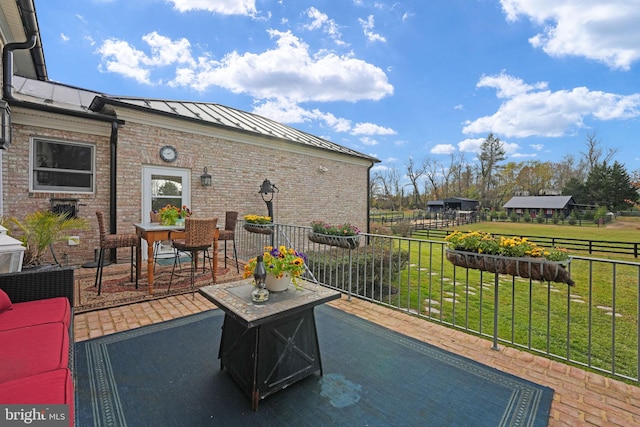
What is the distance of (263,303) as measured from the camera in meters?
1.80

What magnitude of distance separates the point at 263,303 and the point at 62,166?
18.9 feet

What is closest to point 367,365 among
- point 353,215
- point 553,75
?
point 353,215

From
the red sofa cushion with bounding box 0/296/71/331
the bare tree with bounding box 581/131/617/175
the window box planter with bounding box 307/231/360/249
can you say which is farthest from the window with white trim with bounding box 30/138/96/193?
the bare tree with bounding box 581/131/617/175

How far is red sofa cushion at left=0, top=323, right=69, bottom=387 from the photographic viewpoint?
48.6 inches

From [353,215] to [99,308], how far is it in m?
8.67

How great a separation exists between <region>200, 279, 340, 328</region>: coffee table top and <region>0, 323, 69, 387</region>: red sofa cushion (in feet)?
2.55

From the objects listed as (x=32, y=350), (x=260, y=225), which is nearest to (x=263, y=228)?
(x=260, y=225)

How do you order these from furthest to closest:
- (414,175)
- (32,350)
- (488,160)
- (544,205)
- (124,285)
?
1. (414,175)
2. (488,160)
3. (544,205)
4. (124,285)
5. (32,350)

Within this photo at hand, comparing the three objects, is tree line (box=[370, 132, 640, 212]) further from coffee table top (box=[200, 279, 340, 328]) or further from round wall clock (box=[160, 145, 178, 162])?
coffee table top (box=[200, 279, 340, 328])

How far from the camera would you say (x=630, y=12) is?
9.53 meters

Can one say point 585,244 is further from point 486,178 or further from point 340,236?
point 486,178

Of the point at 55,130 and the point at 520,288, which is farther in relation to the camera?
the point at 520,288

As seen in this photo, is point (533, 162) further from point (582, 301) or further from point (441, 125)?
point (582, 301)

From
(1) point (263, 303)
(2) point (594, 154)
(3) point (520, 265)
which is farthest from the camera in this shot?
(2) point (594, 154)
